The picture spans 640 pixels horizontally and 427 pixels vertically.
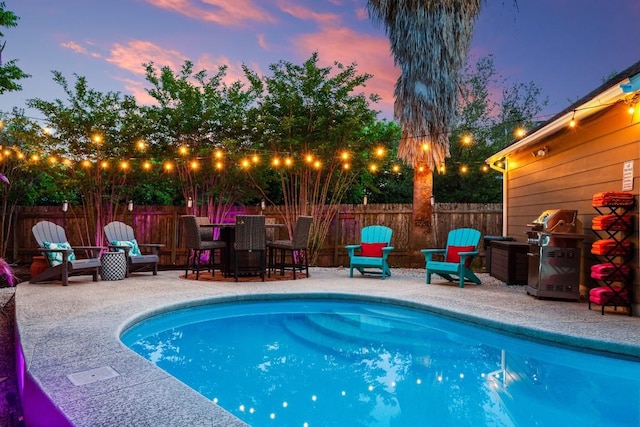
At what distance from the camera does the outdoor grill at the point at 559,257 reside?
211 inches

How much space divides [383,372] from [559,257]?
3.30 meters

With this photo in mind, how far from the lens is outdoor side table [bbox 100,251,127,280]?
701cm

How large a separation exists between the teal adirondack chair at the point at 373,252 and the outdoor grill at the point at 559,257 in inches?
98.4

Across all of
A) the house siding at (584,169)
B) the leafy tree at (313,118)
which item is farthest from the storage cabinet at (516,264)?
the leafy tree at (313,118)

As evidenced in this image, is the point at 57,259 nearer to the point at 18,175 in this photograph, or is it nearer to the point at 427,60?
the point at 18,175

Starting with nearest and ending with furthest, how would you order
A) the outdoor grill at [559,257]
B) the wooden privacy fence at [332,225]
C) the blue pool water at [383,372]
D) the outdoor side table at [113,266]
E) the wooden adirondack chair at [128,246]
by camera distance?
1. the blue pool water at [383,372]
2. the outdoor grill at [559,257]
3. the outdoor side table at [113,266]
4. the wooden adirondack chair at [128,246]
5. the wooden privacy fence at [332,225]

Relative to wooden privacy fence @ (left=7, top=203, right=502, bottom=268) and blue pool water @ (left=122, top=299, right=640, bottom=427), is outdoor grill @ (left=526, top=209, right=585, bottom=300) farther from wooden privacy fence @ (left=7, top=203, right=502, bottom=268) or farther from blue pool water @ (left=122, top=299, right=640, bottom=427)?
wooden privacy fence @ (left=7, top=203, right=502, bottom=268)

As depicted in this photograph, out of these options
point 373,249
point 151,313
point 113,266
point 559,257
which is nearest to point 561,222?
point 559,257

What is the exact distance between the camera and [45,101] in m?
8.27

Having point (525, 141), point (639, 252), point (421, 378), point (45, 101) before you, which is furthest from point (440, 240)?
point (45, 101)

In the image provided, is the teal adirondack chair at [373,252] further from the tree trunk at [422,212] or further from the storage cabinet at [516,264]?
the storage cabinet at [516,264]

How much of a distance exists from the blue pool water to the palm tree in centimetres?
427

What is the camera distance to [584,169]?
5.79 metres

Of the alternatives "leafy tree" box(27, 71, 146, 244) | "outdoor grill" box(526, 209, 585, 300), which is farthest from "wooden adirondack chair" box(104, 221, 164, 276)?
"outdoor grill" box(526, 209, 585, 300)
